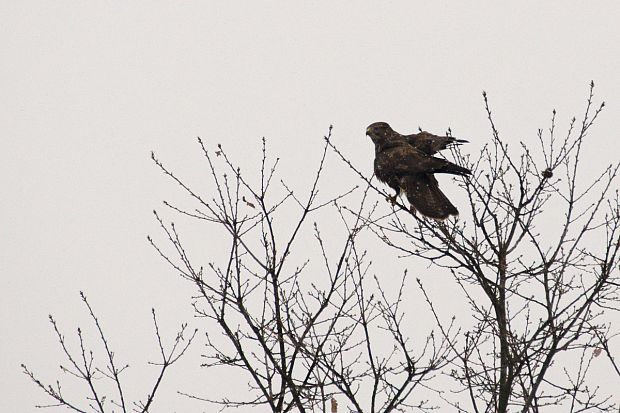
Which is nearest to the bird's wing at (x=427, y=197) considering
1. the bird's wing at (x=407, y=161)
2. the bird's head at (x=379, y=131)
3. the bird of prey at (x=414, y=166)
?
the bird of prey at (x=414, y=166)

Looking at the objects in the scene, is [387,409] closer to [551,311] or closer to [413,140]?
[551,311]

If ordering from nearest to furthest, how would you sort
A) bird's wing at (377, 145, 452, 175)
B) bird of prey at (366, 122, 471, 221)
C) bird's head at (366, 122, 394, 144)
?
bird of prey at (366, 122, 471, 221) < bird's wing at (377, 145, 452, 175) < bird's head at (366, 122, 394, 144)

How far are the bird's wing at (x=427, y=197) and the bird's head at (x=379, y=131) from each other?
104 cm

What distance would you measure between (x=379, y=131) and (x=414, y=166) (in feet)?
3.96

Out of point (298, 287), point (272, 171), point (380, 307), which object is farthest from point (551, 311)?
point (272, 171)

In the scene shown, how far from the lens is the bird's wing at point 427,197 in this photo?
262 inches

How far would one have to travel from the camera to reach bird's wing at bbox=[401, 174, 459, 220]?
664 centimetres

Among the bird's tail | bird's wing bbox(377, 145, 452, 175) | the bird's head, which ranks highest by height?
the bird's head

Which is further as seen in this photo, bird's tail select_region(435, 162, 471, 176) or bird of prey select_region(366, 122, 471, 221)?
bird of prey select_region(366, 122, 471, 221)

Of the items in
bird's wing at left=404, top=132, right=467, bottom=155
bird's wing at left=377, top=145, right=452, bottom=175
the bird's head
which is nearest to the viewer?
bird's wing at left=377, top=145, right=452, bottom=175

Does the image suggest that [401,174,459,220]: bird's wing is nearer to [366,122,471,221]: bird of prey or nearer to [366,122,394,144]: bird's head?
[366,122,471,221]: bird of prey

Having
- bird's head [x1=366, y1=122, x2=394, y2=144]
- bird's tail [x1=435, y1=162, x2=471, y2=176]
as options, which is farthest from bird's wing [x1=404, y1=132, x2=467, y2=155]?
bird's tail [x1=435, y1=162, x2=471, y2=176]

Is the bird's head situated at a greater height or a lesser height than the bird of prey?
greater

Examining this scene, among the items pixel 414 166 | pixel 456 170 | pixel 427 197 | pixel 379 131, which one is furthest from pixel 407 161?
pixel 456 170
